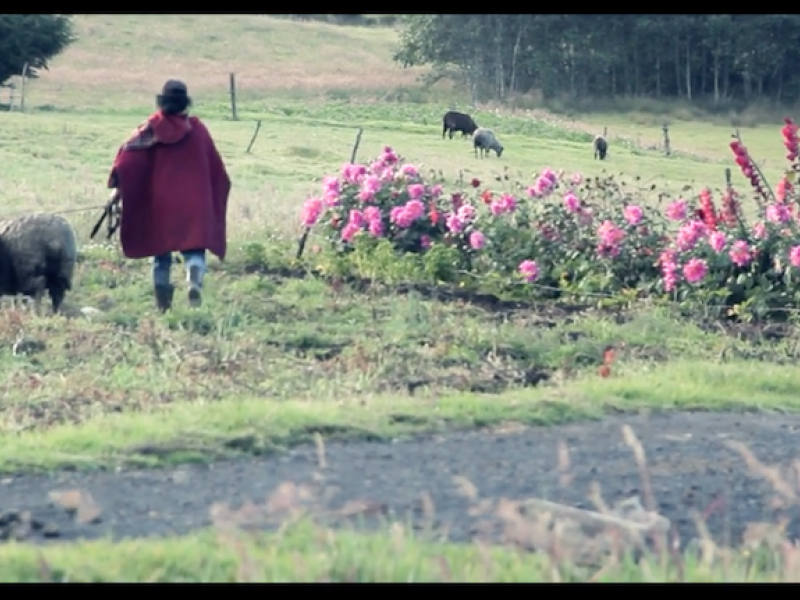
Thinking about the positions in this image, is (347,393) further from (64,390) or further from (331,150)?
(331,150)

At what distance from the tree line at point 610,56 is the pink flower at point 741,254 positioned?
4050 cm

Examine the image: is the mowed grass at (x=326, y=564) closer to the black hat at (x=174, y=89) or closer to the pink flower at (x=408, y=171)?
the black hat at (x=174, y=89)

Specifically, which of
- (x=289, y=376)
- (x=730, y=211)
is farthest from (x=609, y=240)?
(x=289, y=376)

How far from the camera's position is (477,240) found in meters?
13.7

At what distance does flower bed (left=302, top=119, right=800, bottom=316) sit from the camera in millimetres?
12617

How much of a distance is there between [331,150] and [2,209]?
1492 centimetres

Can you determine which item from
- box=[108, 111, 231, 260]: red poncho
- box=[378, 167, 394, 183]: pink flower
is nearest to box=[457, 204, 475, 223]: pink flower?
box=[378, 167, 394, 183]: pink flower

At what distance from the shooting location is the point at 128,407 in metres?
8.32

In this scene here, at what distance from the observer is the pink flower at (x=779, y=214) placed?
1263cm

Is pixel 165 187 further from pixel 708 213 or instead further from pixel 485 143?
pixel 485 143

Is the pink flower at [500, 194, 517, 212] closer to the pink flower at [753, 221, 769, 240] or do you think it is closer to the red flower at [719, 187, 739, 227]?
the red flower at [719, 187, 739, 227]

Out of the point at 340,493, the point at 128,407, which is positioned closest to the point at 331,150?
the point at 128,407

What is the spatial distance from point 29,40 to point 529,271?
36.5m

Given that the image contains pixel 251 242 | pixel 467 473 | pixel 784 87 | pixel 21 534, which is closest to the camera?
pixel 21 534
